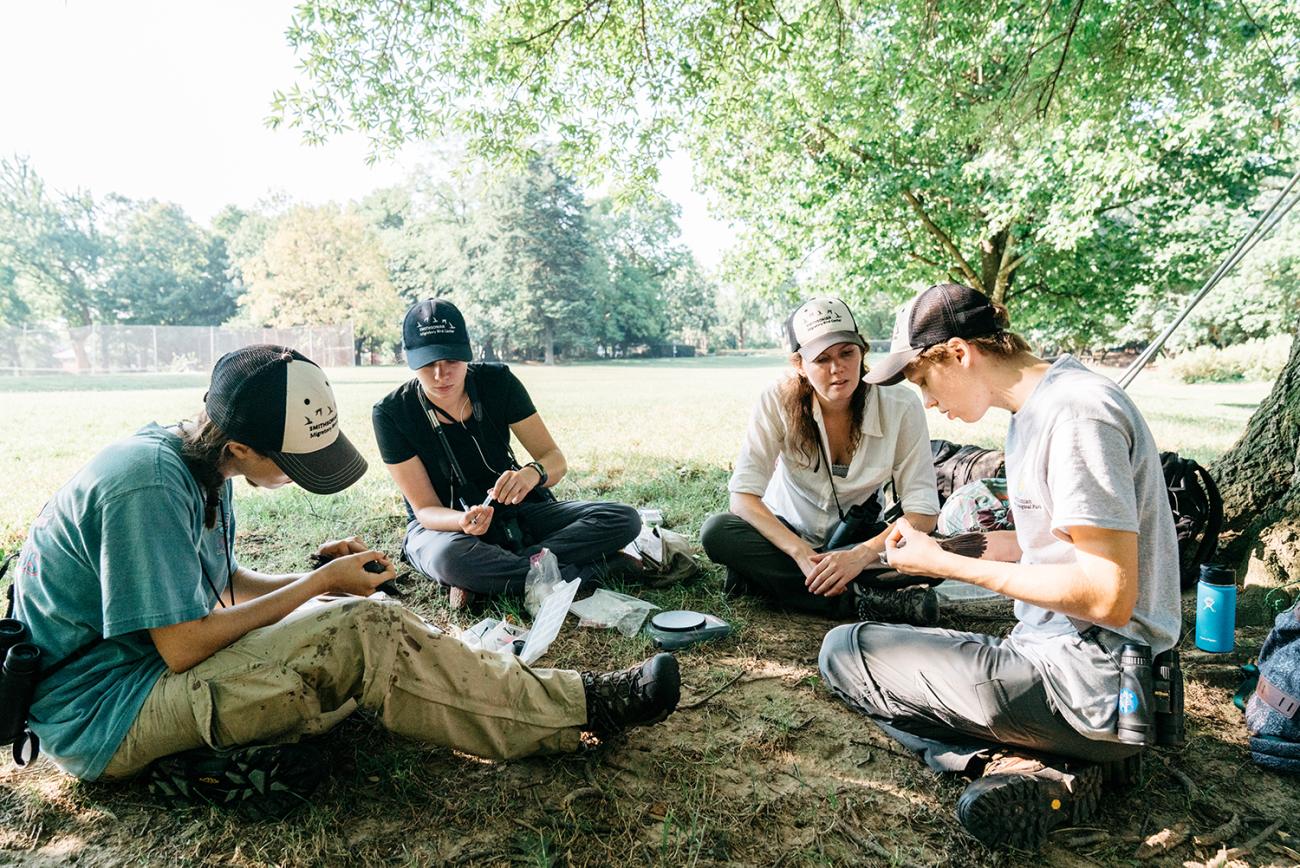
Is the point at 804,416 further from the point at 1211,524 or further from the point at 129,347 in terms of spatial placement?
the point at 129,347

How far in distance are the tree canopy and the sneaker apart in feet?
18.2

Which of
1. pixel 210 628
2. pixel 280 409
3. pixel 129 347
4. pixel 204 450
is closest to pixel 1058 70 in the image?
pixel 280 409

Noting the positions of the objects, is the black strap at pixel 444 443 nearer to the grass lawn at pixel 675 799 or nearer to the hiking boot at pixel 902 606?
the grass lawn at pixel 675 799

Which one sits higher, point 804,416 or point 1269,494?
point 804,416

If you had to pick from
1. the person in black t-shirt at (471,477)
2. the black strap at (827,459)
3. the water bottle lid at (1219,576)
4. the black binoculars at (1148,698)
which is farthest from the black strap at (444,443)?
the water bottle lid at (1219,576)

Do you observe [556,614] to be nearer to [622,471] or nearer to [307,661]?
[307,661]

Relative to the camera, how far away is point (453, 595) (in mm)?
3529

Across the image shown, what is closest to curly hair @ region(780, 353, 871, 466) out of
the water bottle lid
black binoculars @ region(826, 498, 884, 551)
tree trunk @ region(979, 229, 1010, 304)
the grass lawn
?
black binoculars @ region(826, 498, 884, 551)

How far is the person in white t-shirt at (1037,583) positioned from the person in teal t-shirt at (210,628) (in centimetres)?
126

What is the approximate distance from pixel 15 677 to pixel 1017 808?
258 centimetres

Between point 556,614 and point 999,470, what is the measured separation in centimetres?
352

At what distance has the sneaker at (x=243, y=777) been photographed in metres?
1.92

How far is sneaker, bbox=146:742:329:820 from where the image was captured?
1.92 metres

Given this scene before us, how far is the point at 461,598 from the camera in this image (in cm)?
350
